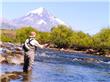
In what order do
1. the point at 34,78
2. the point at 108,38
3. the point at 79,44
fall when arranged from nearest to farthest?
the point at 34,78, the point at 108,38, the point at 79,44

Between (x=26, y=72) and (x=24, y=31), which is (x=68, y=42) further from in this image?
(x=26, y=72)

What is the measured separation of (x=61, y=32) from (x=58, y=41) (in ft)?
36.0

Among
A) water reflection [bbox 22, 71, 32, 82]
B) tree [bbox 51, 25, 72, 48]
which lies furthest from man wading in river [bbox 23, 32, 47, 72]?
tree [bbox 51, 25, 72, 48]

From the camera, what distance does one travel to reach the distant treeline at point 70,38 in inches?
3292

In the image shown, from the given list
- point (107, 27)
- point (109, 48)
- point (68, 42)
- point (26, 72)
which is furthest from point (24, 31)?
point (26, 72)

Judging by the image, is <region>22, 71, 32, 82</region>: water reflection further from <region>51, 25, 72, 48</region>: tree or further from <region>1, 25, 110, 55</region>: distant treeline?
<region>51, 25, 72, 48</region>: tree

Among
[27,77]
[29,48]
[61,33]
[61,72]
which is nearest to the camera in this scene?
[27,77]

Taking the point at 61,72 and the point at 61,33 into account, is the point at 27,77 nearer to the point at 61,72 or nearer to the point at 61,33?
the point at 61,72

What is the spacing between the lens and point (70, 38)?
99562mm

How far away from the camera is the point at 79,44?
93812 millimetres

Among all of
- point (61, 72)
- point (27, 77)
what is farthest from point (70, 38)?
point (27, 77)

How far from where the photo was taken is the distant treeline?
83.6 m

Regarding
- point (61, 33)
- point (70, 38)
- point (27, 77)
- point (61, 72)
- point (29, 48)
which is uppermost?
point (61, 33)

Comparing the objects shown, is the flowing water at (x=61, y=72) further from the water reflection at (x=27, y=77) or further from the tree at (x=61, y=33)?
the tree at (x=61, y=33)
